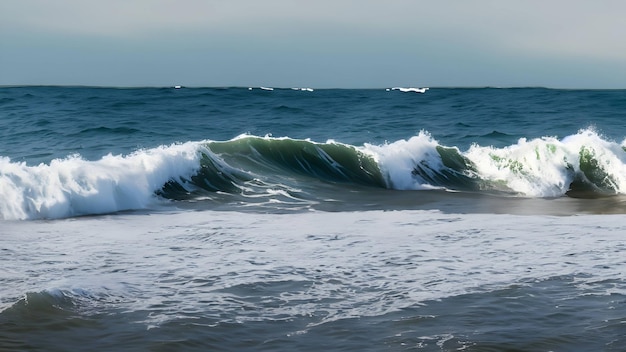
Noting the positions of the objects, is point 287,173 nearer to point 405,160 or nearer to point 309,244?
point 405,160

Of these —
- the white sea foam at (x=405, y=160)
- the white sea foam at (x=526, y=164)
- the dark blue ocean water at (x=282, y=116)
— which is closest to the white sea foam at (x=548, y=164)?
the white sea foam at (x=526, y=164)

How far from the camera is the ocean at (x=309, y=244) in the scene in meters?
4.44

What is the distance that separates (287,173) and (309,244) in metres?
6.83

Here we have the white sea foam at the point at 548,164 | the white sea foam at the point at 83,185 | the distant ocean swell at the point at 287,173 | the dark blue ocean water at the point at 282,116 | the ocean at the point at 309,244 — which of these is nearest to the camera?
the ocean at the point at 309,244

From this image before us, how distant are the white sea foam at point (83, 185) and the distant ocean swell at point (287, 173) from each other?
13 millimetres

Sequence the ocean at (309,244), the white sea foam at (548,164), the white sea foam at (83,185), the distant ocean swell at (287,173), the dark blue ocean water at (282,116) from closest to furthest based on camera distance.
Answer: the ocean at (309,244)
the white sea foam at (83,185)
the distant ocean swell at (287,173)
the white sea foam at (548,164)
the dark blue ocean water at (282,116)

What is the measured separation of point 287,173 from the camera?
549 inches

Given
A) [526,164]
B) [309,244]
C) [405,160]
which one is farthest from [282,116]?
[309,244]

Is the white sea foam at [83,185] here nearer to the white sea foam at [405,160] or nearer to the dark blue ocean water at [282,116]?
the white sea foam at [405,160]

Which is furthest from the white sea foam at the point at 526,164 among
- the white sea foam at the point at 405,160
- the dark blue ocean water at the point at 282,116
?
the dark blue ocean water at the point at 282,116

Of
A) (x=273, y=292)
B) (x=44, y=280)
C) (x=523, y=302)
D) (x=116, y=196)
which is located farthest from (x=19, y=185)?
(x=523, y=302)

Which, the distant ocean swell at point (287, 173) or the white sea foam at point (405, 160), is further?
the white sea foam at point (405, 160)

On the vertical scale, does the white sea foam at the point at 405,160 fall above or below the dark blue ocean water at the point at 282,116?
below

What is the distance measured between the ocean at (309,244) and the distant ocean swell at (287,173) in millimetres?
41
